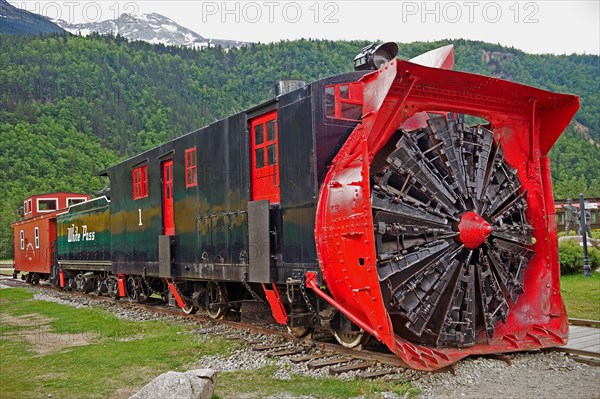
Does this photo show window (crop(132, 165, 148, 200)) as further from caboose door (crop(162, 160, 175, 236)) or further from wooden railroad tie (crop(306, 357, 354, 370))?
wooden railroad tie (crop(306, 357, 354, 370))

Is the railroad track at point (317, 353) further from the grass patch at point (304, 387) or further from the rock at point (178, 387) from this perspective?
the rock at point (178, 387)

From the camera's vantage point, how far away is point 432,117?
7.75 meters

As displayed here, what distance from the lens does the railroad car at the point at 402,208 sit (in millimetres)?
7012

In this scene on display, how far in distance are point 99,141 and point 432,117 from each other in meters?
101

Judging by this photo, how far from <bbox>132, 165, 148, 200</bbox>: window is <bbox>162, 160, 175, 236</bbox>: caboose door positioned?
1.17 metres

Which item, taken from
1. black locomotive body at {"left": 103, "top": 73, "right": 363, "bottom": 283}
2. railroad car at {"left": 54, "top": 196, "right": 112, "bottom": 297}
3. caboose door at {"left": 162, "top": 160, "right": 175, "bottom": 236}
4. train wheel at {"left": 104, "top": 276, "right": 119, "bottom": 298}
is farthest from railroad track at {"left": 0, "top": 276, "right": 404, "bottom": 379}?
railroad car at {"left": 54, "top": 196, "right": 112, "bottom": 297}

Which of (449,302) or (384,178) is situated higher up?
(384,178)

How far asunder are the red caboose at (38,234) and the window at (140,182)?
11.5 m

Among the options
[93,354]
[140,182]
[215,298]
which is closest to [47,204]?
[140,182]

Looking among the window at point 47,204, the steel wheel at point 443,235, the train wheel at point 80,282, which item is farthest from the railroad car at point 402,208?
the window at point 47,204

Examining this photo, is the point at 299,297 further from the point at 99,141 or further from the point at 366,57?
the point at 99,141

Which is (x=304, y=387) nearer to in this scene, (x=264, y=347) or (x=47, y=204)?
(x=264, y=347)

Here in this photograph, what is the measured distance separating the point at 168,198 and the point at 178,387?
7.64 metres

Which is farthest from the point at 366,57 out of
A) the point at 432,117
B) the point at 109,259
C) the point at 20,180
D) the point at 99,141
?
the point at 99,141
